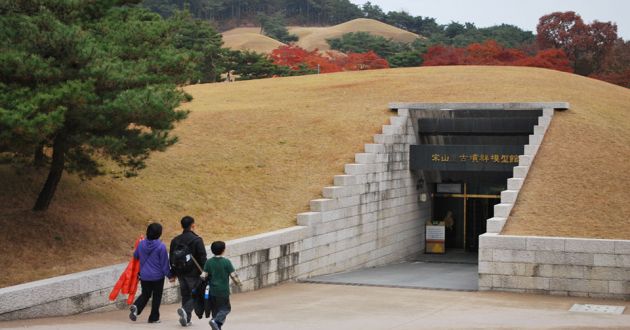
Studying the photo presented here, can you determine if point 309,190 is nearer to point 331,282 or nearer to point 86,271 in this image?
point 331,282

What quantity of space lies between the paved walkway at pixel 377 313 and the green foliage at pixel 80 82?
311cm

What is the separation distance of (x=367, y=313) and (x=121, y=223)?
5.63 metres

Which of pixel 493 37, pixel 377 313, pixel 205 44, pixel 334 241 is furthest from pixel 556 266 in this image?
pixel 493 37

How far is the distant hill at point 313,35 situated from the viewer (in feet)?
372

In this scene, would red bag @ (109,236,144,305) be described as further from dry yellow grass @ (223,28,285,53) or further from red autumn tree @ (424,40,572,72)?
dry yellow grass @ (223,28,285,53)

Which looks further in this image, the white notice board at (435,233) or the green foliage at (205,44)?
the green foliage at (205,44)

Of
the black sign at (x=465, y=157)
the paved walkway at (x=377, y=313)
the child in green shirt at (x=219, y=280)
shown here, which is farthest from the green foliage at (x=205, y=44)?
the child in green shirt at (x=219, y=280)

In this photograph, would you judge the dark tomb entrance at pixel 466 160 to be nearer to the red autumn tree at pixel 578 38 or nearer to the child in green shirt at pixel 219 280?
the child in green shirt at pixel 219 280

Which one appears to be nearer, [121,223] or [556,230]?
[121,223]

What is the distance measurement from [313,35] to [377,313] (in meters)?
116

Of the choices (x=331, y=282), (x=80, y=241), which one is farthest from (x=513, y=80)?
(x=80, y=241)

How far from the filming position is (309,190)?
21516mm

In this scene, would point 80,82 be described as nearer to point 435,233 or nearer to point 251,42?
point 435,233

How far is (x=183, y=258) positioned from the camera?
1132 centimetres
